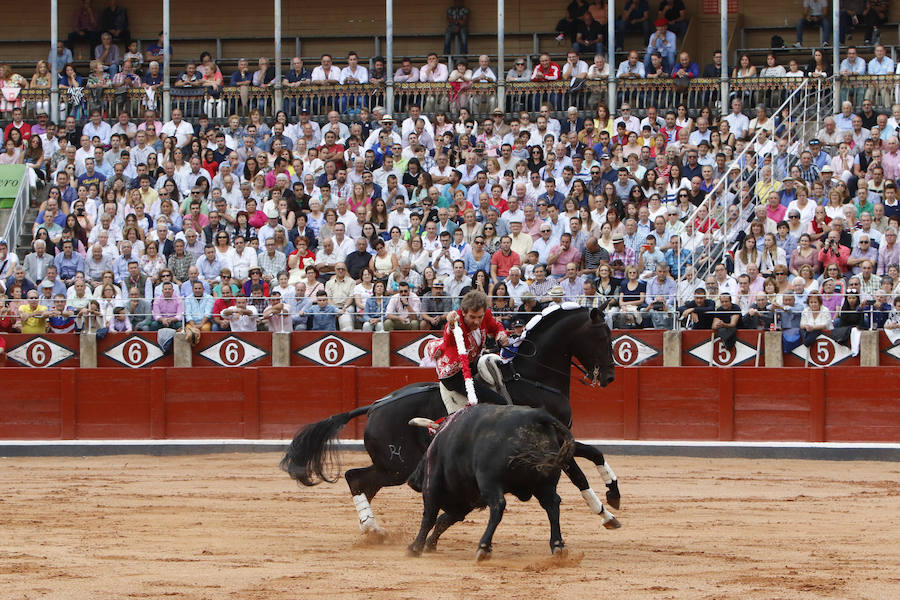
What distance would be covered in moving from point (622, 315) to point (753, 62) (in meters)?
9.85

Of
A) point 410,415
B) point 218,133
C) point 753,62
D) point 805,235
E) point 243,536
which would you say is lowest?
point 243,536

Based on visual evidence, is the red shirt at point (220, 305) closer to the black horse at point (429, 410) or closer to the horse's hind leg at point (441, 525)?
the black horse at point (429, 410)

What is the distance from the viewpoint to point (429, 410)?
31.7ft

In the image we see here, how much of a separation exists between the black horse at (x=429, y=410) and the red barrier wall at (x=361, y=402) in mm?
5339

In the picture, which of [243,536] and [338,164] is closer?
[243,536]

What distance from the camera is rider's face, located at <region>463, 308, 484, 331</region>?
363 inches

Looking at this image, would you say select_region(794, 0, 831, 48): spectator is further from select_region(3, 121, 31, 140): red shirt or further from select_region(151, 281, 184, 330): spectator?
select_region(3, 121, 31, 140): red shirt

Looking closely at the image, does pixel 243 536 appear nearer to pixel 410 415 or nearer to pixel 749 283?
pixel 410 415

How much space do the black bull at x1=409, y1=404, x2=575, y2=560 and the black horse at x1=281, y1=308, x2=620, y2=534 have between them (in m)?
0.83

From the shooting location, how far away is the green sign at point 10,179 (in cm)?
2078

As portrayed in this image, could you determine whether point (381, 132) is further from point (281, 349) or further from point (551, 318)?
point (551, 318)

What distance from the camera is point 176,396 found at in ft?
53.1

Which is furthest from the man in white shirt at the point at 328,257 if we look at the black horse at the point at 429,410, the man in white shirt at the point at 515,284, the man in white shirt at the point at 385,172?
the black horse at the point at 429,410

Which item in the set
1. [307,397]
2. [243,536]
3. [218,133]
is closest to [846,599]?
[243,536]
